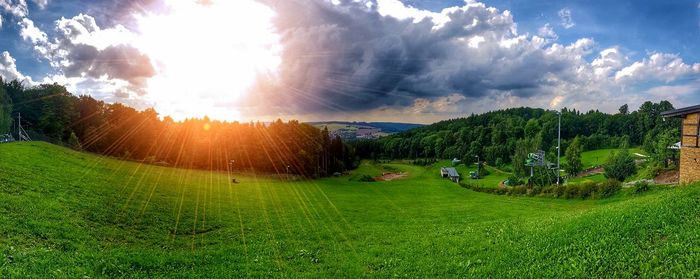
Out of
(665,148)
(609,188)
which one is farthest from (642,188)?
(665,148)

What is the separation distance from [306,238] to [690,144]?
3037cm

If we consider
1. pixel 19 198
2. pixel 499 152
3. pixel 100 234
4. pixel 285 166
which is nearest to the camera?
pixel 100 234

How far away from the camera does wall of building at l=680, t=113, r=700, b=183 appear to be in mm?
31109

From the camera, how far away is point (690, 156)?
103 ft

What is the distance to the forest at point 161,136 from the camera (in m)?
89.4

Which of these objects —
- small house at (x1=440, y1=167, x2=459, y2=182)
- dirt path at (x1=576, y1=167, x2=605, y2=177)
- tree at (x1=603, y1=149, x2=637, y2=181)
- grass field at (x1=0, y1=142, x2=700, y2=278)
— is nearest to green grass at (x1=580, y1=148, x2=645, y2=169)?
dirt path at (x1=576, y1=167, x2=605, y2=177)

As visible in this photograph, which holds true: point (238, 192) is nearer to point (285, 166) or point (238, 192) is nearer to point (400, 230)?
point (400, 230)

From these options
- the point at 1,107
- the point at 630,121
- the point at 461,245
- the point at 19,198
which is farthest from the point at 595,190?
the point at 630,121

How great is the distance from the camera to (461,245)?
2064 centimetres

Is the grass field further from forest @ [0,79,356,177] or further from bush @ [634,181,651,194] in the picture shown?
forest @ [0,79,356,177]

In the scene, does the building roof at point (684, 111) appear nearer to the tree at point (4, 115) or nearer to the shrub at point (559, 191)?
the shrub at point (559, 191)

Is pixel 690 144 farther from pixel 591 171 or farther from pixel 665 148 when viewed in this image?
pixel 591 171

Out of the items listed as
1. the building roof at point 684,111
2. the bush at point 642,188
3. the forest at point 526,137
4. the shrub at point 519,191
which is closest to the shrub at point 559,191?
the shrub at point 519,191

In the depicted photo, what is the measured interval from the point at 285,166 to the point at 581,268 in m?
79.2
